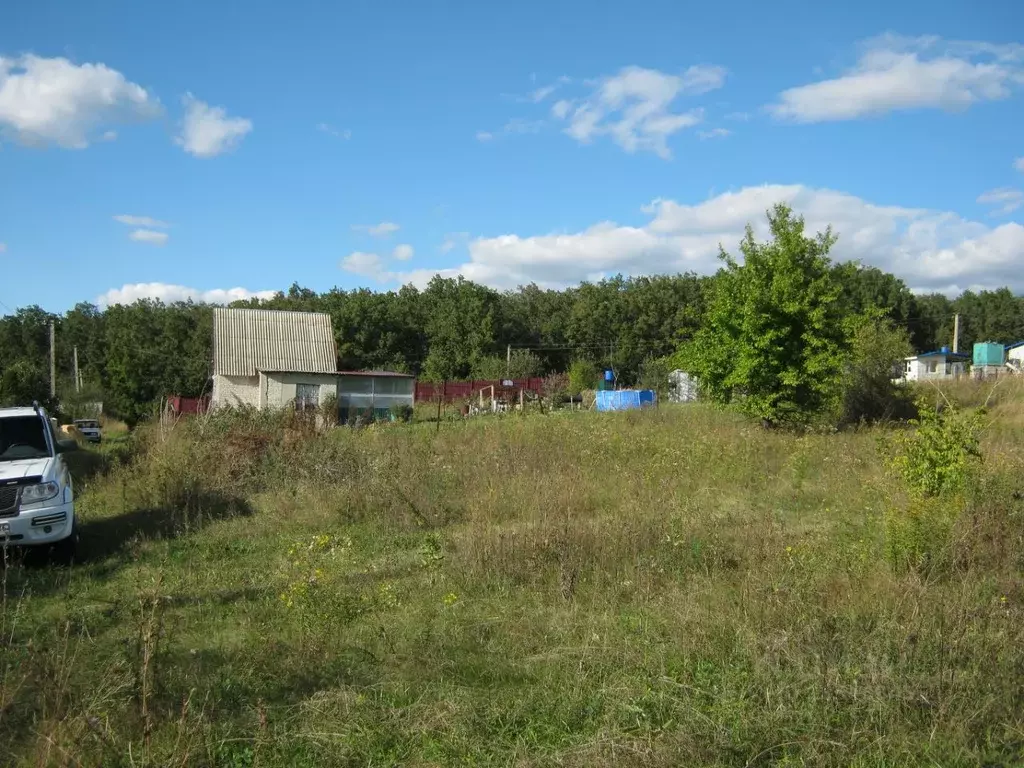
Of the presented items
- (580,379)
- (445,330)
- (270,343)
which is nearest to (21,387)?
(270,343)

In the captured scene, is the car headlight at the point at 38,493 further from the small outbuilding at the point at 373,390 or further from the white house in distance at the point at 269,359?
the small outbuilding at the point at 373,390

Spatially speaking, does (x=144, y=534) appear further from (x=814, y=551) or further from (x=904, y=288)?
(x=904, y=288)

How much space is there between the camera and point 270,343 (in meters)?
37.8

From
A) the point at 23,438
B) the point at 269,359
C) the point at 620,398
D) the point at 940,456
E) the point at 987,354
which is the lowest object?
the point at 620,398

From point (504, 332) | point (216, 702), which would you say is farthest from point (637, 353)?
point (216, 702)

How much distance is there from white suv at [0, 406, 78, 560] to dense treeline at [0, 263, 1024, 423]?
4554cm

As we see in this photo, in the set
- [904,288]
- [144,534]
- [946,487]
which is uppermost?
[904,288]

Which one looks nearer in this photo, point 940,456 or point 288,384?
point 940,456

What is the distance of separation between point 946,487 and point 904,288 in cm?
7018

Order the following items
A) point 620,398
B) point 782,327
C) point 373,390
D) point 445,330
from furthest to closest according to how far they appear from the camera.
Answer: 1. point 445,330
2. point 620,398
3. point 373,390
4. point 782,327

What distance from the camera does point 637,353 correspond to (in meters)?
67.2

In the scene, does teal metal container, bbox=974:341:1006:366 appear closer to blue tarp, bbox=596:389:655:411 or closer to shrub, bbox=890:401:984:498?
blue tarp, bbox=596:389:655:411

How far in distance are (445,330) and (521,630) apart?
59.2 meters

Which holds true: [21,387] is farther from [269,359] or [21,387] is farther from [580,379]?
[580,379]
